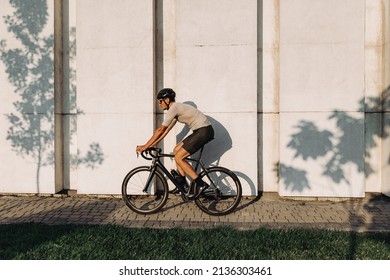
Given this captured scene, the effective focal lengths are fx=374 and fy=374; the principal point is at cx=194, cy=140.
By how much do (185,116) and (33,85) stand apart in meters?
3.65

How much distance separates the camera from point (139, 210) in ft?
21.4

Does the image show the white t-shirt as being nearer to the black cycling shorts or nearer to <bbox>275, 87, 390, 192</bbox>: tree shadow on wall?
the black cycling shorts

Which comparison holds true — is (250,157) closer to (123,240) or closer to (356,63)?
(356,63)

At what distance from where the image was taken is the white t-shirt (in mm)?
6215

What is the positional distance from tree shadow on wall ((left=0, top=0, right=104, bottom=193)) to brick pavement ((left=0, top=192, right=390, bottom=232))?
0.85 meters

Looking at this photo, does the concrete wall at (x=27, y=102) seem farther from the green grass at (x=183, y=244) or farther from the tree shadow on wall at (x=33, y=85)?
the green grass at (x=183, y=244)

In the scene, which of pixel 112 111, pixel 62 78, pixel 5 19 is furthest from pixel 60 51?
pixel 112 111

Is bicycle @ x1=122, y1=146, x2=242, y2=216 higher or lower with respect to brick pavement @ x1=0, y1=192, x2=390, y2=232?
higher

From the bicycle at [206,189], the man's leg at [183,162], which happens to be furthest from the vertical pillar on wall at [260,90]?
the man's leg at [183,162]

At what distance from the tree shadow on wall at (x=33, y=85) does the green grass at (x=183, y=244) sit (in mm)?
2691

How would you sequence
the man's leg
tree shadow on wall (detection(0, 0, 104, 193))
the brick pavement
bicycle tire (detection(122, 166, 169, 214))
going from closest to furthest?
the brick pavement
the man's leg
bicycle tire (detection(122, 166, 169, 214))
tree shadow on wall (detection(0, 0, 104, 193))

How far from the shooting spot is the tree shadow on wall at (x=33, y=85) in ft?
25.8

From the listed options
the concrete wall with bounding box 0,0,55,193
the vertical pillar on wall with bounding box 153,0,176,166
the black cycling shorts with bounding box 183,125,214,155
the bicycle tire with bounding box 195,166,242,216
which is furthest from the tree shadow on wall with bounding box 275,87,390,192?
the concrete wall with bounding box 0,0,55,193

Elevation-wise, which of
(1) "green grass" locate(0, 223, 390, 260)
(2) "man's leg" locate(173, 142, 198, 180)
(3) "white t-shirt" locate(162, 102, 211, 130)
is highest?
(3) "white t-shirt" locate(162, 102, 211, 130)
